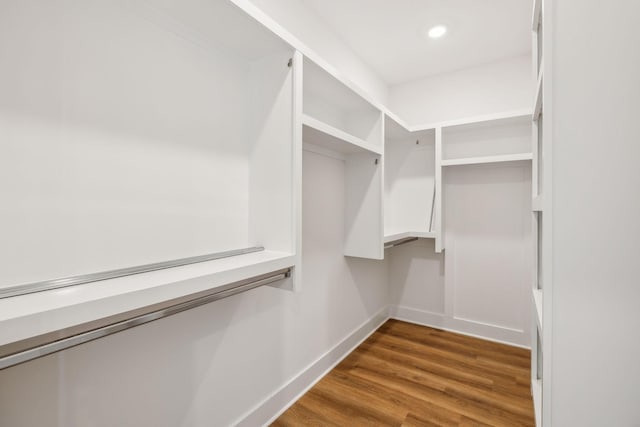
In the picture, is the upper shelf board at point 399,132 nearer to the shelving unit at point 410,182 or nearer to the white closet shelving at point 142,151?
the shelving unit at point 410,182

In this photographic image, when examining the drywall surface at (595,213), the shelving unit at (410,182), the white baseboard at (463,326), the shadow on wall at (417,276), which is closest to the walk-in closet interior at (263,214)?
the drywall surface at (595,213)

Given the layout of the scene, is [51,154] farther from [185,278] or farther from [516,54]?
[516,54]

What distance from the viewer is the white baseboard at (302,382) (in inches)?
63.7

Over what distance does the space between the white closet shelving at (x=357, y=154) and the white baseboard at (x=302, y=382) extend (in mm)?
772

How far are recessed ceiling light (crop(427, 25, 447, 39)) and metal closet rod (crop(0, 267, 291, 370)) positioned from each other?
2311 mm

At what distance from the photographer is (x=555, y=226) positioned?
0.91 m

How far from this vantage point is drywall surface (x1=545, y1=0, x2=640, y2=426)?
0.82 metres

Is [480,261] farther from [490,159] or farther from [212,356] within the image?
[212,356]

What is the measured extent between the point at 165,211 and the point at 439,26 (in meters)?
2.28

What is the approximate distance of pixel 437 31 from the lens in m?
2.28

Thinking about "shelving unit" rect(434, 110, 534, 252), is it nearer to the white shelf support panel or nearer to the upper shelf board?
the white shelf support panel

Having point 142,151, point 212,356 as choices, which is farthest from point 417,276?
point 142,151

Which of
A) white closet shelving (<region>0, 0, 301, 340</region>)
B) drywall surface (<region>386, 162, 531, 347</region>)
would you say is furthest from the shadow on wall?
white closet shelving (<region>0, 0, 301, 340</region>)

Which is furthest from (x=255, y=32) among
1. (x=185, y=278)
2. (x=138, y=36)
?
(x=185, y=278)
